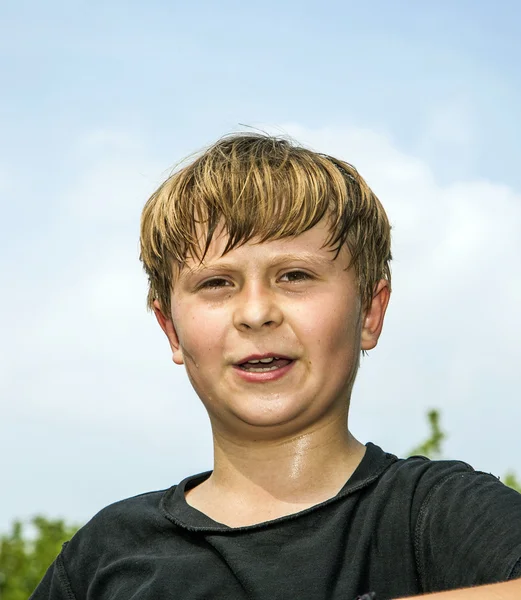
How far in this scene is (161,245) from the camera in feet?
11.5

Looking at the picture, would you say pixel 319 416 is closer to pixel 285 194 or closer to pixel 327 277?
pixel 327 277

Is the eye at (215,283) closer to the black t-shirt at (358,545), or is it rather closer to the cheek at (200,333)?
the cheek at (200,333)

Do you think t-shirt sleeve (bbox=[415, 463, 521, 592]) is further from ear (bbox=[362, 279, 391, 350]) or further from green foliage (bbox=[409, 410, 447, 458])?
green foliage (bbox=[409, 410, 447, 458])

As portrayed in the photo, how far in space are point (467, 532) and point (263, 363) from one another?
0.87 m

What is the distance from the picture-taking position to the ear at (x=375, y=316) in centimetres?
345

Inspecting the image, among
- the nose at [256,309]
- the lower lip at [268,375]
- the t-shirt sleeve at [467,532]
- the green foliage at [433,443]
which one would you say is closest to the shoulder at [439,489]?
the t-shirt sleeve at [467,532]

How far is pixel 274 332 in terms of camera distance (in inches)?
122

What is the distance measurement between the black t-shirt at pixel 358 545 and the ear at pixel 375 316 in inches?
15.4

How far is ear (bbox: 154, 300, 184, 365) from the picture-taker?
11.5 feet

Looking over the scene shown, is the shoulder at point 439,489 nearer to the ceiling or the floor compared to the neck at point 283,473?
nearer to the floor

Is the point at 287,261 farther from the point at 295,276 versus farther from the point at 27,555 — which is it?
the point at 27,555

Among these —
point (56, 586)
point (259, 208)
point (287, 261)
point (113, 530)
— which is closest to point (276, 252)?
point (287, 261)

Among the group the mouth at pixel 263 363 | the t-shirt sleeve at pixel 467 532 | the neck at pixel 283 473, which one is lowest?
the t-shirt sleeve at pixel 467 532

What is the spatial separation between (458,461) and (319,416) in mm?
484
